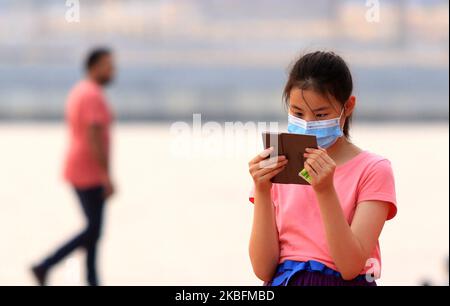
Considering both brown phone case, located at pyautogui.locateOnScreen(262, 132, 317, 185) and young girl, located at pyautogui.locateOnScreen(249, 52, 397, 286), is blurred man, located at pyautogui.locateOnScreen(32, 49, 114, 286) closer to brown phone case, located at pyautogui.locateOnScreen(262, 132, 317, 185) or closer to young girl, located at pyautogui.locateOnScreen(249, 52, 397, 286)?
young girl, located at pyautogui.locateOnScreen(249, 52, 397, 286)

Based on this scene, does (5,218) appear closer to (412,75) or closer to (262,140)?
(262,140)

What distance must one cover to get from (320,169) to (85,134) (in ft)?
12.1

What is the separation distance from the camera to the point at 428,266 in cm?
614

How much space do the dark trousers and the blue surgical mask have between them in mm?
3449

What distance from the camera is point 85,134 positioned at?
5.64 meters

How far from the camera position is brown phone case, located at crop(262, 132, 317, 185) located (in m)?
2.12

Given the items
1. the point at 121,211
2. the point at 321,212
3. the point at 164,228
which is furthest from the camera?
the point at 121,211

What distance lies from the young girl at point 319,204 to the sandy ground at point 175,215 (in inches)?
111

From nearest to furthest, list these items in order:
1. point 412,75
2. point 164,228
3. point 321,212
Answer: point 321,212 → point 164,228 → point 412,75

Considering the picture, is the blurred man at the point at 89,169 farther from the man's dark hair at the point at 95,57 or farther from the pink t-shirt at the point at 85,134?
the man's dark hair at the point at 95,57

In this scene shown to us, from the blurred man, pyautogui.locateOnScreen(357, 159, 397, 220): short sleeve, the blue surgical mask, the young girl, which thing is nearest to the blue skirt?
the young girl

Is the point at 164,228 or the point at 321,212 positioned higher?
the point at 321,212

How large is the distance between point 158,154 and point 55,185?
2574 mm
